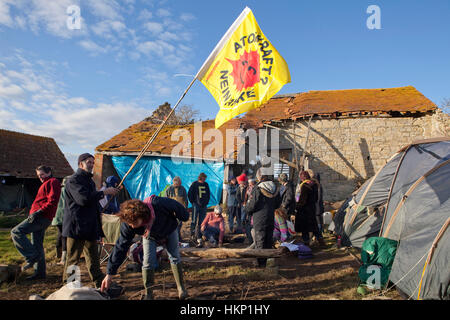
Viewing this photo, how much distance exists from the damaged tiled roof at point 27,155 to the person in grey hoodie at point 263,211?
1613 centimetres

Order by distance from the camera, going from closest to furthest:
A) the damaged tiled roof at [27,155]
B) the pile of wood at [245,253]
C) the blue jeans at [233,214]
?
the pile of wood at [245,253], the blue jeans at [233,214], the damaged tiled roof at [27,155]

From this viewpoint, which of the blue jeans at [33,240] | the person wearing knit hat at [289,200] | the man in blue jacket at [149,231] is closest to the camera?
the man in blue jacket at [149,231]

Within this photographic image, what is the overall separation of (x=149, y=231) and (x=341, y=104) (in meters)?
12.1

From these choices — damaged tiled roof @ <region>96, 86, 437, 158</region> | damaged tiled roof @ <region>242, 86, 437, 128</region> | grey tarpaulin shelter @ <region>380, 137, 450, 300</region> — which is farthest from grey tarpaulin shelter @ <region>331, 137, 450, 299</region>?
damaged tiled roof @ <region>96, 86, 437, 158</region>

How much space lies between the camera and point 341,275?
181 inches

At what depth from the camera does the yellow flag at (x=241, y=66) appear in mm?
4281

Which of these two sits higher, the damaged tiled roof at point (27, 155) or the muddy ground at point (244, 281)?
the damaged tiled roof at point (27, 155)

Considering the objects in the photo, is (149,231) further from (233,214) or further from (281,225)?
(233,214)

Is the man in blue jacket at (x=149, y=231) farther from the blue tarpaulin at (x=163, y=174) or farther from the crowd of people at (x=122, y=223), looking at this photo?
the blue tarpaulin at (x=163, y=174)

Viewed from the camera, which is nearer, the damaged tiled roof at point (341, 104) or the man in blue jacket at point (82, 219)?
the man in blue jacket at point (82, 219)

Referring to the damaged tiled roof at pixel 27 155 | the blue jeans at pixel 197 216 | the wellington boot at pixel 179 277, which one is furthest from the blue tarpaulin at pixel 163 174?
the damaged tiled roof at pixel 27 155

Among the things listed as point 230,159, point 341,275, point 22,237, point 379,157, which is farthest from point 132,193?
point 379,157

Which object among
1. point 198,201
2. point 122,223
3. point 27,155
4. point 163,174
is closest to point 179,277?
point 122,223
